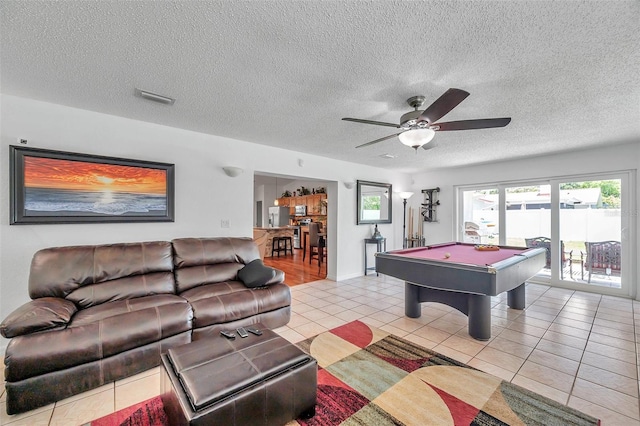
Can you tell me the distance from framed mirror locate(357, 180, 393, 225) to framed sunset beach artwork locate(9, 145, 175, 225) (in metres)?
3.73

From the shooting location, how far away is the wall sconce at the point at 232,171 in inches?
147

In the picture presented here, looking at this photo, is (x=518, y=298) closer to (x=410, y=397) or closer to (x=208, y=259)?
(x=410, y=397)

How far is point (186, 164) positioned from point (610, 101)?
483 cm

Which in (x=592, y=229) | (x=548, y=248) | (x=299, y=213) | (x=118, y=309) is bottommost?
(x=118, y=309)

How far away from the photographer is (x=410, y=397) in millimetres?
1896

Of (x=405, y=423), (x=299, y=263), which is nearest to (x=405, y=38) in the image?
(x=405, y=423)

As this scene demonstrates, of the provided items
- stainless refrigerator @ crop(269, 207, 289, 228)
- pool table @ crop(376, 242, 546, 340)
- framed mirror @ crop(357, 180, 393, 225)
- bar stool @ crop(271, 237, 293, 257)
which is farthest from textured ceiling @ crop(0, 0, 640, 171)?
stainless refrigerator @ crop(269, 207, 289, 228)

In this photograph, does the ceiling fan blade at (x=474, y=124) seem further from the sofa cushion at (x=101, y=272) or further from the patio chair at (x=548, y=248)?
the patio chair at (x=548, y=248)

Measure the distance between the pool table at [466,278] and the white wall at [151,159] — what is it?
2177 mm

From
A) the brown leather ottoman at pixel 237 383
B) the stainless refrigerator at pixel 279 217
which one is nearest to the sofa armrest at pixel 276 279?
the brown leather ottoman at pixel 237 383

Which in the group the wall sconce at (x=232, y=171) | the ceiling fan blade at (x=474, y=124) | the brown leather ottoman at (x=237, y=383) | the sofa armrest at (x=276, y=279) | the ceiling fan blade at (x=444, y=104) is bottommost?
the brown leather ottoman at (x=237, y=383)

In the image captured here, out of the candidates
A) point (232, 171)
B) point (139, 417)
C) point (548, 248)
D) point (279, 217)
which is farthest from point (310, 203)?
point (139, 417)

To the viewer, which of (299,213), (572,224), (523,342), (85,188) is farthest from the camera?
(299,213)

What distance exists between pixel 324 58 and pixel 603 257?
229 inches
